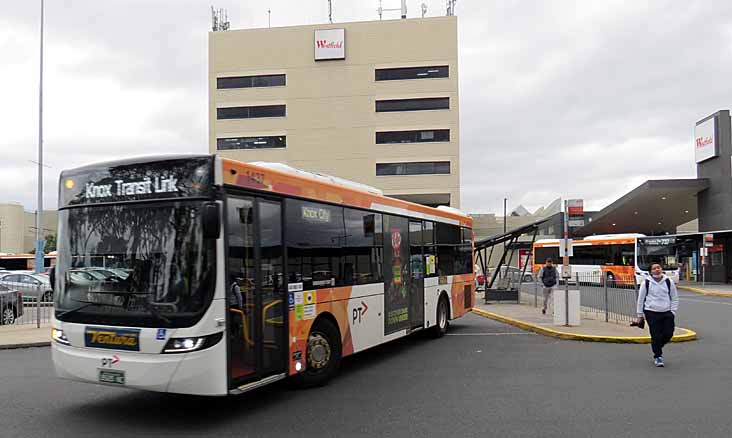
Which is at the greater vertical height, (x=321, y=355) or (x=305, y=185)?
(x=305, y=185)

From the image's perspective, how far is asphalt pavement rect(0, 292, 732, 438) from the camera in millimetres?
6965

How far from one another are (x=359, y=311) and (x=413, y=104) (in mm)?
49272

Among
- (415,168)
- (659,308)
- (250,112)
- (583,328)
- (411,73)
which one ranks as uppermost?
(411,73)

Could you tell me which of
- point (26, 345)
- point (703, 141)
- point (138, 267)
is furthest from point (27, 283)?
point (703, 141)

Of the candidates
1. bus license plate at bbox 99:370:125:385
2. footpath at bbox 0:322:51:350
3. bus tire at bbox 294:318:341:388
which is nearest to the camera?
bus license plate at bbox 99:370:125:385

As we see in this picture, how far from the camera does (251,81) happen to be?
198ft

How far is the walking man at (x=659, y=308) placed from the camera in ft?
34.9

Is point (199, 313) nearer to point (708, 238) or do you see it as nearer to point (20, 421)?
point (20, 421)

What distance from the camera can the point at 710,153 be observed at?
4059 cm

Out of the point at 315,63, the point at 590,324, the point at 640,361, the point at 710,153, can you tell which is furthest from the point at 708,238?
the point at 315,63

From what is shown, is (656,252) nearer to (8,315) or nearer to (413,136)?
(413,136)

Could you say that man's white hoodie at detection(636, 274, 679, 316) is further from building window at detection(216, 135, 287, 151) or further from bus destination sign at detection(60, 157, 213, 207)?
building window at detection(216, 135, 287, 151)

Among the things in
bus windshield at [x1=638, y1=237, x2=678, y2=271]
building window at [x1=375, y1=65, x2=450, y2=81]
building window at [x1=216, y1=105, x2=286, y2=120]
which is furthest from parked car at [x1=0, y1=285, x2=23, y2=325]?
building window at [x1=375, y1=65, x2=450, y2=81]

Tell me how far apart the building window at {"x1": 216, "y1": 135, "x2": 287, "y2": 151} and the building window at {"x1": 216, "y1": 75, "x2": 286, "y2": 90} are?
509 centimetres
